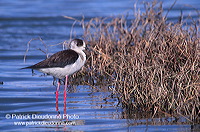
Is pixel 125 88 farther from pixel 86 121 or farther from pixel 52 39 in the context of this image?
pixel 52 39

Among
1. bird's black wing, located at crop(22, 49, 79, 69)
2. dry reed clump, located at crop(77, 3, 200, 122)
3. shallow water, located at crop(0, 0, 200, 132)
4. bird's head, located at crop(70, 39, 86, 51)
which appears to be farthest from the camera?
bird's head, located at crop(70, 39, 86, 51)

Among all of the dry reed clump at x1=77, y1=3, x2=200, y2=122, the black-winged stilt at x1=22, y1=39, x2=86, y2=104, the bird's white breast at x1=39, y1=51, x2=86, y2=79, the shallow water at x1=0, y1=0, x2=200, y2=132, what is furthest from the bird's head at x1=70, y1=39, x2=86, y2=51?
the shallow water at x1=0, y1=0, x2=200, y2=132

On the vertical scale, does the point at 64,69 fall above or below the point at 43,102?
above

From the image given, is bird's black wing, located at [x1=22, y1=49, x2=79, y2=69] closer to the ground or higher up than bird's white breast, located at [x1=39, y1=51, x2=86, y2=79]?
higher up

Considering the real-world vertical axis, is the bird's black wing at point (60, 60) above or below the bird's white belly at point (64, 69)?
above

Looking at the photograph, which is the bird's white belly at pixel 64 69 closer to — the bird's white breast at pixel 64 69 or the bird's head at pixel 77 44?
the bird's white breast at pixel 64 69

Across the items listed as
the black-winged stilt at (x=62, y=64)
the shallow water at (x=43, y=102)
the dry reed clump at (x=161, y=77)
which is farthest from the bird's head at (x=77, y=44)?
the shallow water at (x=43, y=102)

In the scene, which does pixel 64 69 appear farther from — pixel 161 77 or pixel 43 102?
pixel 161 77

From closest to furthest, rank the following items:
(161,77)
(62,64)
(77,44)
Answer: (161,77), (62,64), (77,44)

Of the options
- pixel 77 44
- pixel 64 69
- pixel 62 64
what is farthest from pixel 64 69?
pixel 77 44

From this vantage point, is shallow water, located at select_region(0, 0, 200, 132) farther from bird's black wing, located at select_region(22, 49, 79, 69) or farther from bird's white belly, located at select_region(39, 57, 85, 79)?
Result: bird's black wing, located at select_region(22, 49, 79, 69)

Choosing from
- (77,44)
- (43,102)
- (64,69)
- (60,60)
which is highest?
(77,44)

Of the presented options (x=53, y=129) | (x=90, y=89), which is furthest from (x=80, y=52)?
(x=53, y=129)

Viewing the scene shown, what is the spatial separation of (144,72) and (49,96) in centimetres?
206
